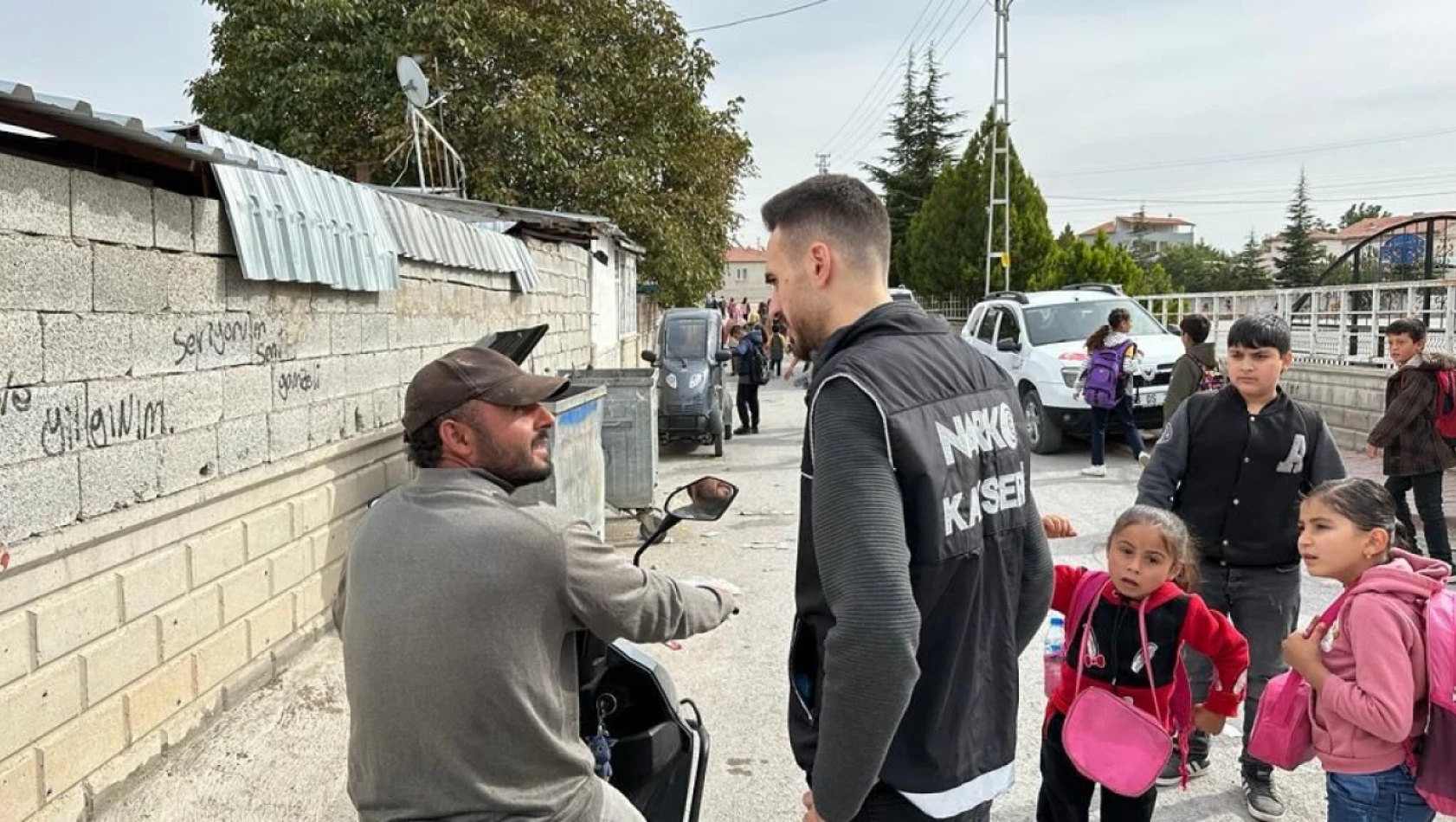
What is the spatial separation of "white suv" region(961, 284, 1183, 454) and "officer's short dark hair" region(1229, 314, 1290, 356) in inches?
316

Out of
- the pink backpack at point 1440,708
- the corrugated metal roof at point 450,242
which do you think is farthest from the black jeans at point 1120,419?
the pink backpack at point 1440,708

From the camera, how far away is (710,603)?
2.26 m

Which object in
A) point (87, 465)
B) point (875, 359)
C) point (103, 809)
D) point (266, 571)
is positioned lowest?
point (103, 809)

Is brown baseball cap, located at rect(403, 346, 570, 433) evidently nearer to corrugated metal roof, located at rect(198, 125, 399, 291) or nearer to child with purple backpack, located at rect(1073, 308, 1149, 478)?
corrugated metal roof, located at rect(198, 125, 399, 291)

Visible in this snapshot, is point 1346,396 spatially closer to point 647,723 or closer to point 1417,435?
point 1417,435

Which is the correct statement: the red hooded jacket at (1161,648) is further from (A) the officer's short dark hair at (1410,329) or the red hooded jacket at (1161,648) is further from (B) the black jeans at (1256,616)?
(A) the officer's short dark hair at (1410,329)

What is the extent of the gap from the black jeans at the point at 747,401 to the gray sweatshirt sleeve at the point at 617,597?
13.5 metres

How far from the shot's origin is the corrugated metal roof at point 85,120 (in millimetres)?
2820

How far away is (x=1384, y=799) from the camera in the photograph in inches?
106

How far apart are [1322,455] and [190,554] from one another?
4.25m

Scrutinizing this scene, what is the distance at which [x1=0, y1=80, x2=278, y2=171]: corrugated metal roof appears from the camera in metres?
2.82

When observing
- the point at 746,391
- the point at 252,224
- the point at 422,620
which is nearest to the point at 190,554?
the point at 252,224

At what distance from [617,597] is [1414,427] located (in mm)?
6772

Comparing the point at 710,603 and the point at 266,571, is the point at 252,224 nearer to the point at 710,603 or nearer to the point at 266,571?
the point at 266,571
